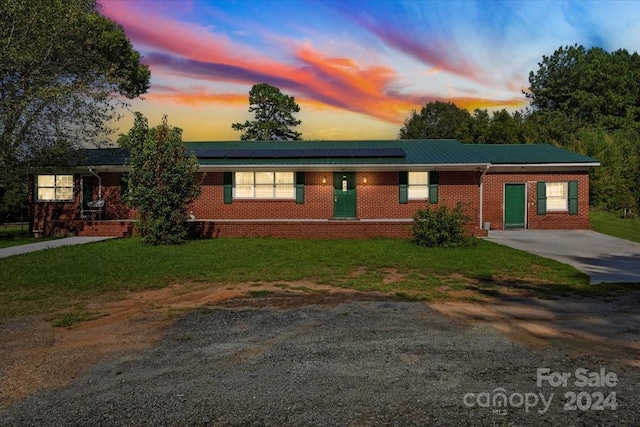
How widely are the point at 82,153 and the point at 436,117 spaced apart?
54307mm

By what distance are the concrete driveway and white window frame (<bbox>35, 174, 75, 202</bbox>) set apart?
60.3 ft

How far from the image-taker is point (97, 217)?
19.2 m

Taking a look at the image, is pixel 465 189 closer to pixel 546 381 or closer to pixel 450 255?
pixel 450 255

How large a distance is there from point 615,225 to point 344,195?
13980 millimetres

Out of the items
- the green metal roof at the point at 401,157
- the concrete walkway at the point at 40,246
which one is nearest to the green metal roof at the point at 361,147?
the green metal roof at the point at 401,157

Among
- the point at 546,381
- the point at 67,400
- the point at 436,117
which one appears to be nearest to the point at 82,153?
the point at 67,400

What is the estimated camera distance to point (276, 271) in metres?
9.52

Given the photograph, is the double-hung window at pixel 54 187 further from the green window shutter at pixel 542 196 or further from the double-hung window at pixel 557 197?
the double-hung window at pixel 557 197

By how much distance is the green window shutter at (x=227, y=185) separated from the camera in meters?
19.2

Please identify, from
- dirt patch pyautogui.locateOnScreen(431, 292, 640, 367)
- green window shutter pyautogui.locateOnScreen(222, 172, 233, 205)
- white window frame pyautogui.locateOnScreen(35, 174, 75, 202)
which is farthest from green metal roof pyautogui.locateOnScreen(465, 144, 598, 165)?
white window frame pyautogui.locateOnScreen(35, 174, 75, 202)

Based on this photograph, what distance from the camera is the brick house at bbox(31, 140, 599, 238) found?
61.0 ft

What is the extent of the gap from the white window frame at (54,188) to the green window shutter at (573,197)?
22.3 m

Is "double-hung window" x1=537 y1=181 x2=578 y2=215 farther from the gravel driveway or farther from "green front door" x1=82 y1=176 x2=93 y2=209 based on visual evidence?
"green front door" x1=82 y1=176 x2=93 y2=209

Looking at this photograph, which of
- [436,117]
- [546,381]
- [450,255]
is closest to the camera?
[546,381]
